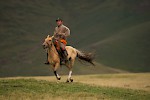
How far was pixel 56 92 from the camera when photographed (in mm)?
21562

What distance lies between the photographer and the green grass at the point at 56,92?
68.0 feet

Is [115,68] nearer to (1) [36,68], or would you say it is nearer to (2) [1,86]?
(1) [36,68]

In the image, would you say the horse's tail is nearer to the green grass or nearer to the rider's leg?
the rider's leg

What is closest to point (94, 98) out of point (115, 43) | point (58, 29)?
point (58, 29)

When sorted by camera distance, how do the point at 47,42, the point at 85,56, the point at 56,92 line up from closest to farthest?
the point at 56,92, the point at 47,42, the point at 85,56

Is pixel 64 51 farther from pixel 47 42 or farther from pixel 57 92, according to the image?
pixel 57 92

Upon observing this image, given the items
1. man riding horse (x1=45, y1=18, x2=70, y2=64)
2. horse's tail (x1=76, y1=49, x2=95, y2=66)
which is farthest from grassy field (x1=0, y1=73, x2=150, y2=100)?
horse's tail (x1=76, y1=49, x2=95, y2=66)

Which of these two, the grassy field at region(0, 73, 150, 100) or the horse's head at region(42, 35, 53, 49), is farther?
the horse's head at region(42, 35, 53, 49)

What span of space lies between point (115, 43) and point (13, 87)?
175167mm

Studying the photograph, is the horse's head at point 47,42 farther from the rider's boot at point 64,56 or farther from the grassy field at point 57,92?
the grassy field at point 57,92

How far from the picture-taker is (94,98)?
20734 millimetres

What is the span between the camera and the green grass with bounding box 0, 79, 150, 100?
20.7 m

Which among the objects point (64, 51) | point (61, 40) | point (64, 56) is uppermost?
point (61, 40)

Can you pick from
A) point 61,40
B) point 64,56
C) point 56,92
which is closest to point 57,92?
point 56,92
